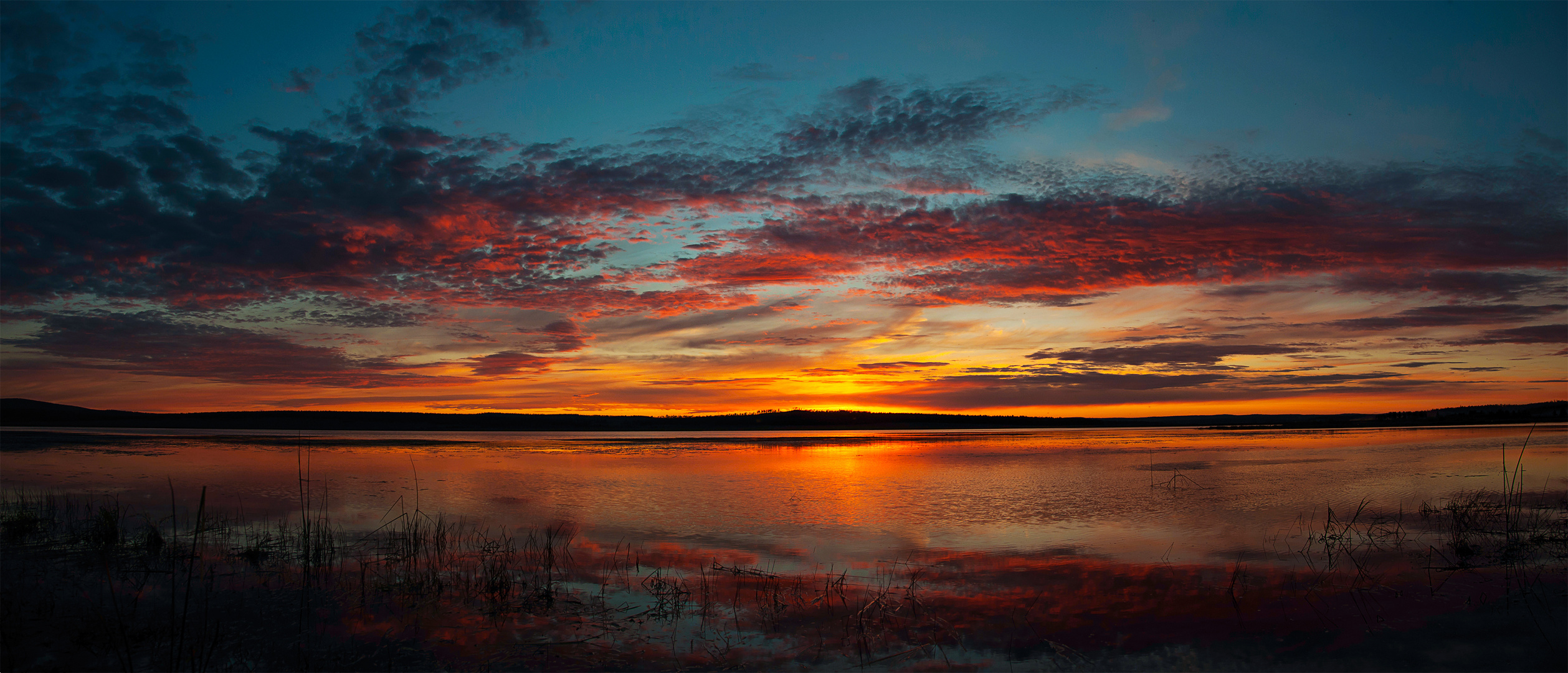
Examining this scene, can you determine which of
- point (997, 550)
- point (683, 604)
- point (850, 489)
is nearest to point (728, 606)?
point (683, 604)

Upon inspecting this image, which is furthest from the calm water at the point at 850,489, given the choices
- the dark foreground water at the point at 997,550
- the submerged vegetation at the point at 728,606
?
the submerged vegetation at the point at 728,606

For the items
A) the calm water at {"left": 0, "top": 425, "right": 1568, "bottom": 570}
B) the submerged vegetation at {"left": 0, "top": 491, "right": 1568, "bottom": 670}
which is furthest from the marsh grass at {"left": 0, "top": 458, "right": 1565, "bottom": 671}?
the calm water at {"left": 0, "top": 425, "right": 1568, "bottom": 570}

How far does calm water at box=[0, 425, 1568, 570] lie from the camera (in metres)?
12.3

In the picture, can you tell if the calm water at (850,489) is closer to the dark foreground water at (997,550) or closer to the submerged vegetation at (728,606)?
the dark foreground water at (997,550)

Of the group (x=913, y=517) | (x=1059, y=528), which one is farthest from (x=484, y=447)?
(x=1059, y=528)

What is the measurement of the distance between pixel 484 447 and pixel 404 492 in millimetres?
25229

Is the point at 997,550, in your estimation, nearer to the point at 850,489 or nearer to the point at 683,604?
the point at 683,604

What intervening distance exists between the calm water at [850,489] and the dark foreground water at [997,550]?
13cm

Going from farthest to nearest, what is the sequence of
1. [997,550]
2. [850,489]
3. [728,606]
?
1. [850,489]
2. [997,550]
3. [728,606]

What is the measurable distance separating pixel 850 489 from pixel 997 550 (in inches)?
358

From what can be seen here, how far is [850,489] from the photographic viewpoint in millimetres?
20141

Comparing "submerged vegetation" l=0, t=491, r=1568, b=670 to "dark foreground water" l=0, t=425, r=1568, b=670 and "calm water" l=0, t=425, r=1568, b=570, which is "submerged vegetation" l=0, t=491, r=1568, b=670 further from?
"calm water" l=0, t=425, r=1568, b=570

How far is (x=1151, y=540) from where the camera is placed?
39.2 feet

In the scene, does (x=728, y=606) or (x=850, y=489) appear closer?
(x=728, y=606)
